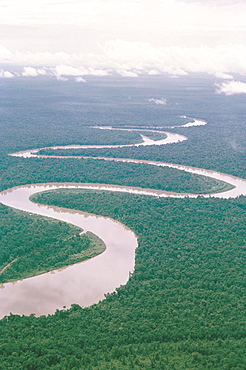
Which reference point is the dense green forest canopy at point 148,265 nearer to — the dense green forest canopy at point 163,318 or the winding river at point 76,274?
the dense green forest canopy at point 163,318

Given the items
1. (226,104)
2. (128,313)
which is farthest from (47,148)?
(226,104)

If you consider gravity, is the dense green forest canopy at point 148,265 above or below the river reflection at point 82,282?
above

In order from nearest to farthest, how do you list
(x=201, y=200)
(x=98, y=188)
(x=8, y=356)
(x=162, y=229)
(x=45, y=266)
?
(x=8, y=356) → (x=45, y=266) → (x=162, y=229) → (x=201, y=200) → (x=98, y=188)

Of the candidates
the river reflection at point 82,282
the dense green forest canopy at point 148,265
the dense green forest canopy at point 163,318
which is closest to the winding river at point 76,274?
the river reflection at point 82,282

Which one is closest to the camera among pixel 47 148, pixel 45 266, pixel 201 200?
pixel 45 266

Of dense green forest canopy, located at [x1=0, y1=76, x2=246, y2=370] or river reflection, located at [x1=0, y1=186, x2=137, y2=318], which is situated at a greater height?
dense green forest canopy, located at [x1=0, y1=76, x2=246, y2=370]

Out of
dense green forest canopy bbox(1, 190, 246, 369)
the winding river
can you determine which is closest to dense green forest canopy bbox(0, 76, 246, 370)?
dense green forest canopy bbox(1, 190, 246, 369)

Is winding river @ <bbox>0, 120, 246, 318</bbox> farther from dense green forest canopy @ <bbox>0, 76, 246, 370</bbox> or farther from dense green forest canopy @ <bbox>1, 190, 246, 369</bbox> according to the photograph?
dense green forest canopy @ <bbox>1, 190, 246, 369</bbox>

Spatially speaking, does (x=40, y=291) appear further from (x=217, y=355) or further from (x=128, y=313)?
(x=217, y=355)
